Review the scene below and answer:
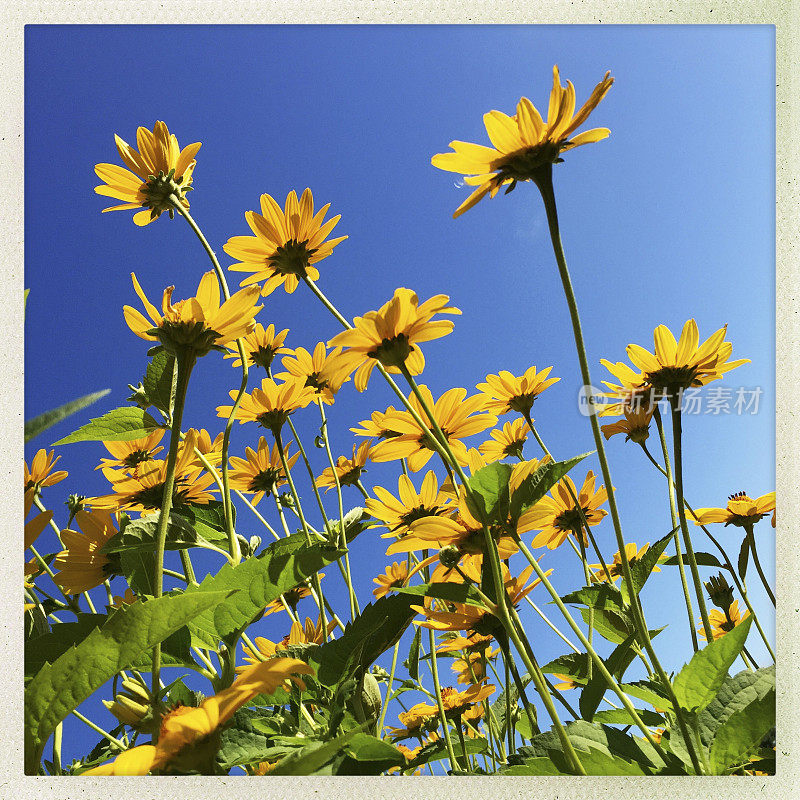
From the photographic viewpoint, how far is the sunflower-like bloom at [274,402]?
2.04 ft

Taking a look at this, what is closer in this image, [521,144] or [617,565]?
[521,144]

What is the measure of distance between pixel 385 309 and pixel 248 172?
386 mm

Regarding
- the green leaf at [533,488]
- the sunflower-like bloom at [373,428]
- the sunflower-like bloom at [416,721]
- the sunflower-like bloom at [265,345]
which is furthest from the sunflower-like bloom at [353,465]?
the green leaf at [533,488]

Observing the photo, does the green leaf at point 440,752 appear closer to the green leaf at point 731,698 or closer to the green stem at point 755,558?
the green leaf at point 731,698

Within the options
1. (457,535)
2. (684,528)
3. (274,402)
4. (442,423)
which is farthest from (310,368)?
(684,528)

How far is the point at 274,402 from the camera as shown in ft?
2.06

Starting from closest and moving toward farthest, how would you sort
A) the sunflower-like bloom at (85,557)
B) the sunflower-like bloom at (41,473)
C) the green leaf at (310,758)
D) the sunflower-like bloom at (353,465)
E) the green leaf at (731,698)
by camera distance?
the green leaf at (310,758), the green leaf at (731,698), the sunflower-like bloom at (85,557), the sunflower-like bloom at (41,473), the sunflower-like bloom at (353,465)

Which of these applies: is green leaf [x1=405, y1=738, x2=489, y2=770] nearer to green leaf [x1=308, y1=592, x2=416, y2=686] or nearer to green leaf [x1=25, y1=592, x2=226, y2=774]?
green leaf [x1=308, y1=592, x2=416, y2=686]

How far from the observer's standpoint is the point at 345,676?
410mm

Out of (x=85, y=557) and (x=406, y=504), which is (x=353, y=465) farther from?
(x=85, y=557)

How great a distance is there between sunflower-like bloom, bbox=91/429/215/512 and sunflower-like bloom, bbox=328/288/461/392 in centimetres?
20

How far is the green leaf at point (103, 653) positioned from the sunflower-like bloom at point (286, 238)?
1.00 ft

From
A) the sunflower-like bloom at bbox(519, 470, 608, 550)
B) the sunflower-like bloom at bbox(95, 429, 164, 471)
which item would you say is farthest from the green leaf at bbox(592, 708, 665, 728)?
the sunflower-like bloom at bbox(95, 429, 164, 471)

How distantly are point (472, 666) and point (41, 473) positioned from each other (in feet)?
1.65
